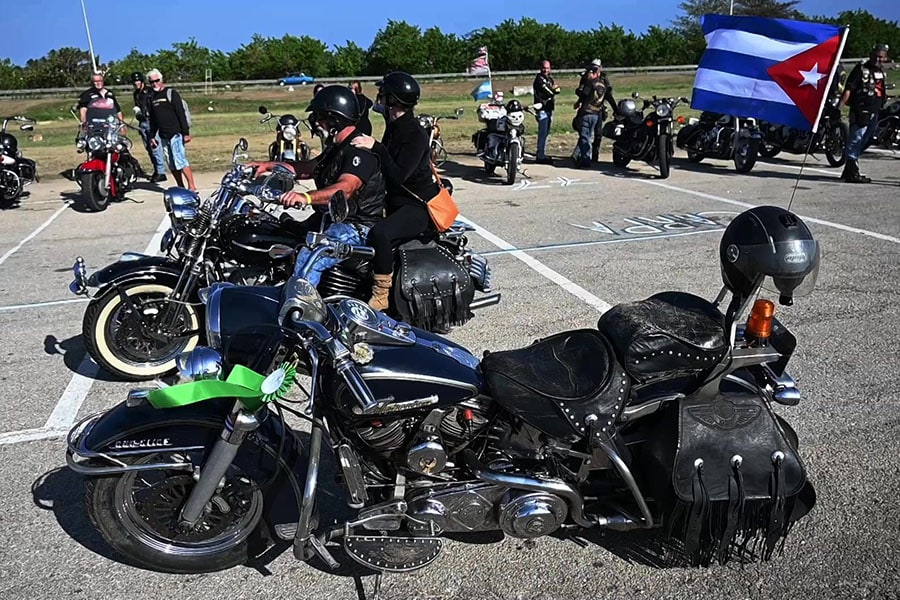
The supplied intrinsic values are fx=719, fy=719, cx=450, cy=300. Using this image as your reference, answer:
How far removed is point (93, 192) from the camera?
9.98 metres

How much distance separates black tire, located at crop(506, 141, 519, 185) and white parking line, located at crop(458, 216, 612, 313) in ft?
11.2

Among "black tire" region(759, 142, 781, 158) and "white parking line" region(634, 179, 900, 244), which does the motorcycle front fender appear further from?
"black tire" region(759, 142, 781, 158)

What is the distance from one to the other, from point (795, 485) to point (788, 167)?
39.0 feet

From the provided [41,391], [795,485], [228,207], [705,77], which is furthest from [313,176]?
[795,485]

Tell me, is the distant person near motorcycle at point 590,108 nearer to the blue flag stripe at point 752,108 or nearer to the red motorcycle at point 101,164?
the red motorcycle at point 101,164

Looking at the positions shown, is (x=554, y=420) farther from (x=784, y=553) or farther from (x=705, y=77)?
(x=705, y=77)

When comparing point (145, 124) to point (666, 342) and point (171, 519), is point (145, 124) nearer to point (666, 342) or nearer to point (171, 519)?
point (171, 519)

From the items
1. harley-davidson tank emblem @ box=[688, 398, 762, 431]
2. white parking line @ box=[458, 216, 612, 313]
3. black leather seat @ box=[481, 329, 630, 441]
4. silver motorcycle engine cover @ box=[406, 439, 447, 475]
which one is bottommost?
white parking line @ box=[458, 216, 612, 313]

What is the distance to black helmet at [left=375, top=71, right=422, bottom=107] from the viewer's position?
539 centimetres

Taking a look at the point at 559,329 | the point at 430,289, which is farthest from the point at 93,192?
the point at 559,329

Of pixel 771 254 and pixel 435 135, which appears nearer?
pixel 771 254

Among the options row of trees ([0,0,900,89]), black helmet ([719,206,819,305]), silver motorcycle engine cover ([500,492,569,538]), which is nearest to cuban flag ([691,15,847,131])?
black helmet ([719,206,819,305])

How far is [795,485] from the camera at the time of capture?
9.14 ft

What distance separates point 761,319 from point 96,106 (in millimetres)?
10784
